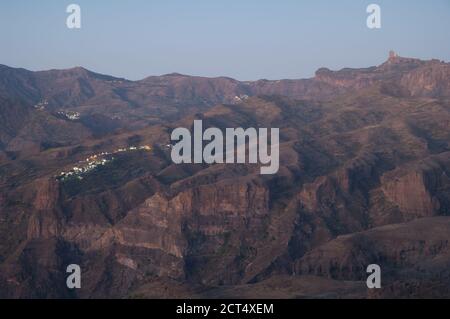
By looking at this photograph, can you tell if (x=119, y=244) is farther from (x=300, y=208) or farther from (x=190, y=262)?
(x=300, y=208)

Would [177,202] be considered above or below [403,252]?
above
